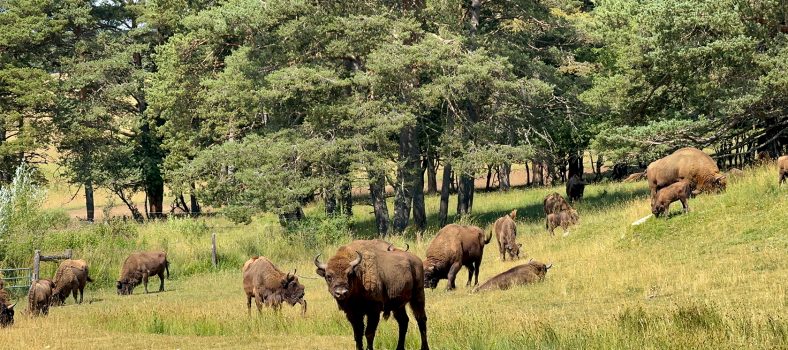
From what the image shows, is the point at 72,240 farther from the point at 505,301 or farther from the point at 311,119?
the point at 505,301

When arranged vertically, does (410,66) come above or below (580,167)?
above

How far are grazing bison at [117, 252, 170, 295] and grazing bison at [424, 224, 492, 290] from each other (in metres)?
12.4

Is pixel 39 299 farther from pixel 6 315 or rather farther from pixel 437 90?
pixel 437 90

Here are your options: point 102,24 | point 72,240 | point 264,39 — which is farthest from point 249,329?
point 102,24

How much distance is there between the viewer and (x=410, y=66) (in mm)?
40188

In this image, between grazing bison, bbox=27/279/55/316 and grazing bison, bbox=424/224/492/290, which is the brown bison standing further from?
grazing bison, bbox=27/279/55/316

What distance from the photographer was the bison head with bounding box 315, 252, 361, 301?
13.6 m

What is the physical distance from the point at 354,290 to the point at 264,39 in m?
31.1

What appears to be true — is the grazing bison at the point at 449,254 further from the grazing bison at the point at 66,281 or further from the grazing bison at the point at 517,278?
the grazing bison at the point at 66,281

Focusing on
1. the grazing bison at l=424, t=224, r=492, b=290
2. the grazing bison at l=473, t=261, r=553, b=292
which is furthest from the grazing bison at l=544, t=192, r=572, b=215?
the grazing bison at l=473, t=261, r=553, b=292

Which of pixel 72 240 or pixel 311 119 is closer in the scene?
pixel 72 240

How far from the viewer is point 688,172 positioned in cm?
2862

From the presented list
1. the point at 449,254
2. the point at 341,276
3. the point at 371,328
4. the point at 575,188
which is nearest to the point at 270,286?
the point at 449,254

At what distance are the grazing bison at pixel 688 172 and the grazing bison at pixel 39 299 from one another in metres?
17.4
